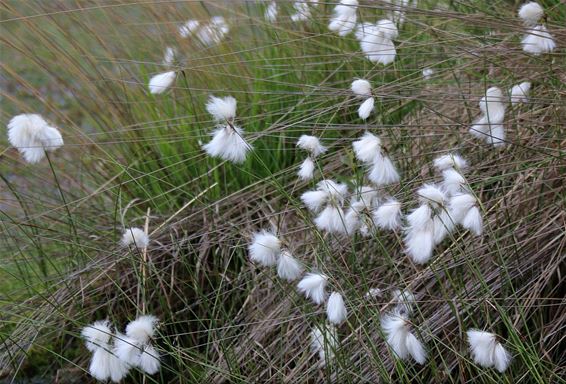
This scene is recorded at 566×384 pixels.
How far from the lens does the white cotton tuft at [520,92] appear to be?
2180 millimetres

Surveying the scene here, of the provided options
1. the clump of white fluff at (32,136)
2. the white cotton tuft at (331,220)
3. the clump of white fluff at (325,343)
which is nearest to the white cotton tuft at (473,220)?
the white cotton tuft at (331,220)

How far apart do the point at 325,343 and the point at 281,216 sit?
0.53 meters

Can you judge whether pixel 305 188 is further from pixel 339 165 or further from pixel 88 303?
pixel 88 303

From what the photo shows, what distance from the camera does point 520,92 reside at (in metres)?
2.22

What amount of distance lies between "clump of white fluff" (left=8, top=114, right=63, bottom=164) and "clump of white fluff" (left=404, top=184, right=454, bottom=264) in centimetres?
102

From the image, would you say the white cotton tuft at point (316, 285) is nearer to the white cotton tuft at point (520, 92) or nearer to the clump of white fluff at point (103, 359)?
the clump of white fluff at point (103, 359)

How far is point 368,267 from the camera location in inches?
87.5

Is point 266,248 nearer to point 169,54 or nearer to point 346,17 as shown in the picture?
point 346,17

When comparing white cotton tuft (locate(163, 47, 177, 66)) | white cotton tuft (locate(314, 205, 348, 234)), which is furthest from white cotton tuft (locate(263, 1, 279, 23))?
white cotton tuft (locate(314, 205, 348, 234))

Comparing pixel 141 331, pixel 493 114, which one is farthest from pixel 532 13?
pixel 141 331

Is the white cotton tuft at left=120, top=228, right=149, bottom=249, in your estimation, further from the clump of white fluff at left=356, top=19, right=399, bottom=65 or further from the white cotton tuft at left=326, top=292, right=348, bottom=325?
the clump of white fluff at left=356, top=19, right=399, bottom=65

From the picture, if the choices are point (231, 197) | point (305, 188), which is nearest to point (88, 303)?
point (231, 197)

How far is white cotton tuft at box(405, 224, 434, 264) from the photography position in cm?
169

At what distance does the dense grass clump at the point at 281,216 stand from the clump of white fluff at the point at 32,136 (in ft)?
0.30
